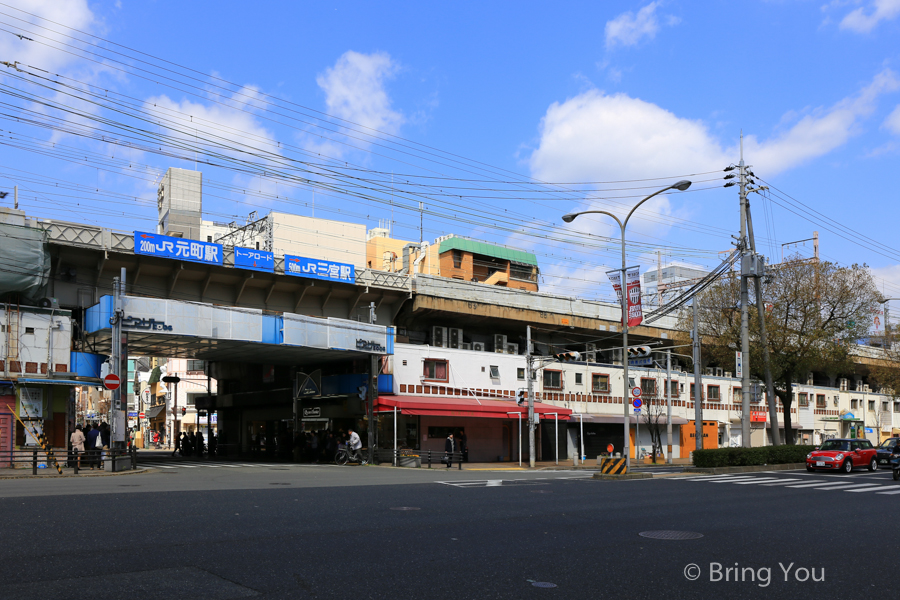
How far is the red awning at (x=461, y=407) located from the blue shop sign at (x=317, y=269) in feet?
24.7

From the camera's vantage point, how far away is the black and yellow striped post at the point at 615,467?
2709cm

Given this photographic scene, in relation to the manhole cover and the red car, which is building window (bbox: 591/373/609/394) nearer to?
the red car

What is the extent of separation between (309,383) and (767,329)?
25.9 m

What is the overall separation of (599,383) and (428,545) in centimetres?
4331

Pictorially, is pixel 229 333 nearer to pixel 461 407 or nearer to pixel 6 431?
pixel 6 431

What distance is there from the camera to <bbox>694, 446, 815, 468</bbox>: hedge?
31516mm

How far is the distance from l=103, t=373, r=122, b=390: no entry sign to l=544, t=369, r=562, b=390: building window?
27.9 meters

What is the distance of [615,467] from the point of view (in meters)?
27.1

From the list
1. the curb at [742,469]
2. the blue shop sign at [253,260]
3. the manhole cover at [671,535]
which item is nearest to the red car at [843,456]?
the curb at [742,469]

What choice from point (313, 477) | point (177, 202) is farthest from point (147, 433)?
point (313, 477)

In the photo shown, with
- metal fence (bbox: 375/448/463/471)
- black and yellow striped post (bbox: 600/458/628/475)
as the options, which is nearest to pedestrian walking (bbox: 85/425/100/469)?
metal fence (bbox: 375/448/463/471)

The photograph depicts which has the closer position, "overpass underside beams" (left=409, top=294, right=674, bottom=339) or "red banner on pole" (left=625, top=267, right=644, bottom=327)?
"red banner on pole" (left=625, top=267, right=644, bottom=327)

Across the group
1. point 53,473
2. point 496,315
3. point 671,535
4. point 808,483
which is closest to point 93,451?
point 53,473

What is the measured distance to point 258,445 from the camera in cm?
5081
